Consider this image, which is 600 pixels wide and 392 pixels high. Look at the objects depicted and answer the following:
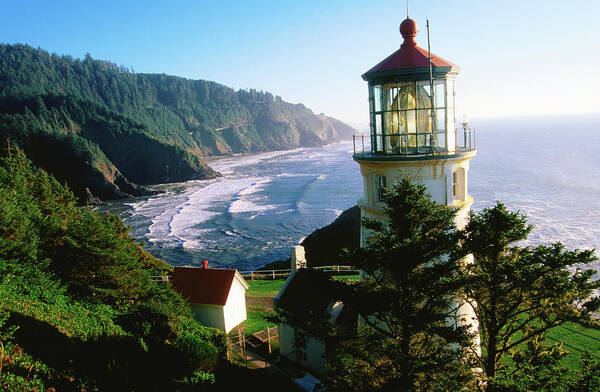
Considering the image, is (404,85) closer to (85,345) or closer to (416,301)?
(416,301)

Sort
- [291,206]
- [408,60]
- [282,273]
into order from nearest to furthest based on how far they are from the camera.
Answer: [408,60]
[282,273]
[291,206]

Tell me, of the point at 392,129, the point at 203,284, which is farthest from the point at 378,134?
the point at 203,284

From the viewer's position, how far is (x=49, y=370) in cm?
846

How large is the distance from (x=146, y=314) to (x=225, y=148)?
175 m

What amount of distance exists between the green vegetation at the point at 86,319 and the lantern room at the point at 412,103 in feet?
24.1

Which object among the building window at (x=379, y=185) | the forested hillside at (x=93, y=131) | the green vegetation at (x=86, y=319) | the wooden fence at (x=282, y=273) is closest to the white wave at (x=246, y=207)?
the wooden fence at (x=282, y=273)

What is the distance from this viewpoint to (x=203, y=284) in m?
16.4

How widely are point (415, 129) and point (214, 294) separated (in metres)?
10.6

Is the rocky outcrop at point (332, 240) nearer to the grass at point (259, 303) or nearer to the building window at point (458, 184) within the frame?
the grass at point (259, 303)

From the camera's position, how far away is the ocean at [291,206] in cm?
3559

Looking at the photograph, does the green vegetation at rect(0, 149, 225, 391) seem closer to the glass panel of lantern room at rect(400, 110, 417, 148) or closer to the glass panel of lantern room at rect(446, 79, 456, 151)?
the glass panel of lantern room at rect(400, 110, 417, 148)

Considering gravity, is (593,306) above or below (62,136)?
below

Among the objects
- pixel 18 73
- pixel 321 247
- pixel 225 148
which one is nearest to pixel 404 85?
pixel 321 247

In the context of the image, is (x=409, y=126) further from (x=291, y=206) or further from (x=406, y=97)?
(x=291, y=206)
